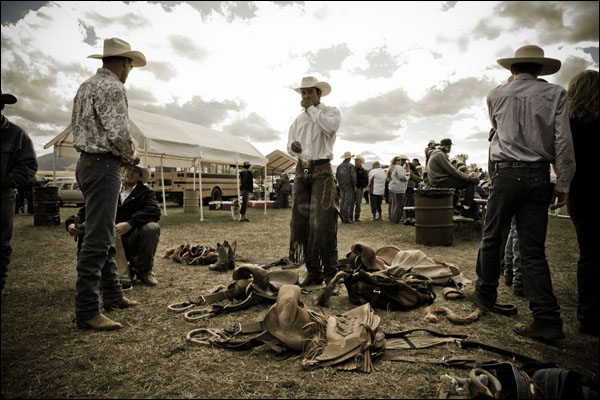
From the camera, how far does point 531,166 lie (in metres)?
2.57

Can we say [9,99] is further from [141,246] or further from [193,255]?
[193,255]

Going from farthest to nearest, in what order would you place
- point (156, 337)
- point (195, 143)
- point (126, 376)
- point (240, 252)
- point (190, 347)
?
point (195, 143)
point (240, 252)
point (156, 337)
point (190, 347)
point (126, 376)

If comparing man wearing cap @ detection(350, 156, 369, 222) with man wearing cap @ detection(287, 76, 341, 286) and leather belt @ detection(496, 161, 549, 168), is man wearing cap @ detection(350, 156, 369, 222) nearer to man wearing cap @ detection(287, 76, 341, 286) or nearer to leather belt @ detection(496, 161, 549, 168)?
man wearing cap @ detection(287, 76, 341, 286)

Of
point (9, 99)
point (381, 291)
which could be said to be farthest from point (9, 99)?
point (381, 291)

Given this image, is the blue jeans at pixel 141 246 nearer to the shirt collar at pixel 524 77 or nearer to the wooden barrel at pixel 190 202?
the shirt collar at pixel 524 77

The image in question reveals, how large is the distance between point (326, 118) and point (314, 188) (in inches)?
32.3

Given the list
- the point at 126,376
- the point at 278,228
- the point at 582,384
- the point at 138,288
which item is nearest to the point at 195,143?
the point at 278,228

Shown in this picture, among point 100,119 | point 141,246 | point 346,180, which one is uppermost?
point 100,119

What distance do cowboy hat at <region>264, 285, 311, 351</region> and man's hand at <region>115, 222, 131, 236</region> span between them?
7.32 ft

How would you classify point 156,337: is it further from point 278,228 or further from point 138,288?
point 278,228

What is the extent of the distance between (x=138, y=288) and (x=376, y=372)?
9.79ft

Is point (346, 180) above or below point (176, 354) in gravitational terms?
above

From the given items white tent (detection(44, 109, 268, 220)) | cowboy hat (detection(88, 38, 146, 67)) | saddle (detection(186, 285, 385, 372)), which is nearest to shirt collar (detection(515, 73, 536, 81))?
saddle (detection(186, 285, 385, 372))

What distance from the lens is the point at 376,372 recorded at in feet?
6.66
